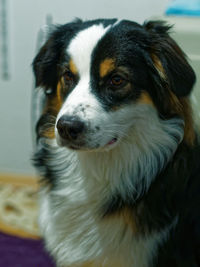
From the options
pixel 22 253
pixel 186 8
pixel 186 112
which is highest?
pixel 186 8

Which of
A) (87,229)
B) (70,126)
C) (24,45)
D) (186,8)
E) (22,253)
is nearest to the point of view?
(70,126)

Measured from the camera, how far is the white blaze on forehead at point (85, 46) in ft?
4.33

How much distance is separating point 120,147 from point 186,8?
2.08 feet

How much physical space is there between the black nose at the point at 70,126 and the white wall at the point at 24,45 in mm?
1103

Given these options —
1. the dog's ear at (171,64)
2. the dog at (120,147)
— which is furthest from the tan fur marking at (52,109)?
the dog's ear at (171,64)

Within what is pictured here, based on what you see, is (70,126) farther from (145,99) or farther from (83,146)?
(145,99)

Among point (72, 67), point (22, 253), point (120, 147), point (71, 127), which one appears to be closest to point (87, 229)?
point (120, 147)

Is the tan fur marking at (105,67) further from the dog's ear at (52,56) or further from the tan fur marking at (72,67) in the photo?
the dog's ear at (52,56)

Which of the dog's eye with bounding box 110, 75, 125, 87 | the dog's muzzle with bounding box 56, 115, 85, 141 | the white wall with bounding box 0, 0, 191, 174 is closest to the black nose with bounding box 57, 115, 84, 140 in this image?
the dog's muzzle with bounding box 56, 115, 85, 141

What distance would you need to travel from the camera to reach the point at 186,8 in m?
1.70

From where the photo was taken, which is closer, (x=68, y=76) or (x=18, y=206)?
(x=68, y=76)

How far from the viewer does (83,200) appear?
1440 millimetres

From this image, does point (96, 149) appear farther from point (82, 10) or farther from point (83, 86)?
point (82, 10)

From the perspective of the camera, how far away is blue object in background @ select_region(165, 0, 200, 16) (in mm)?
1684
